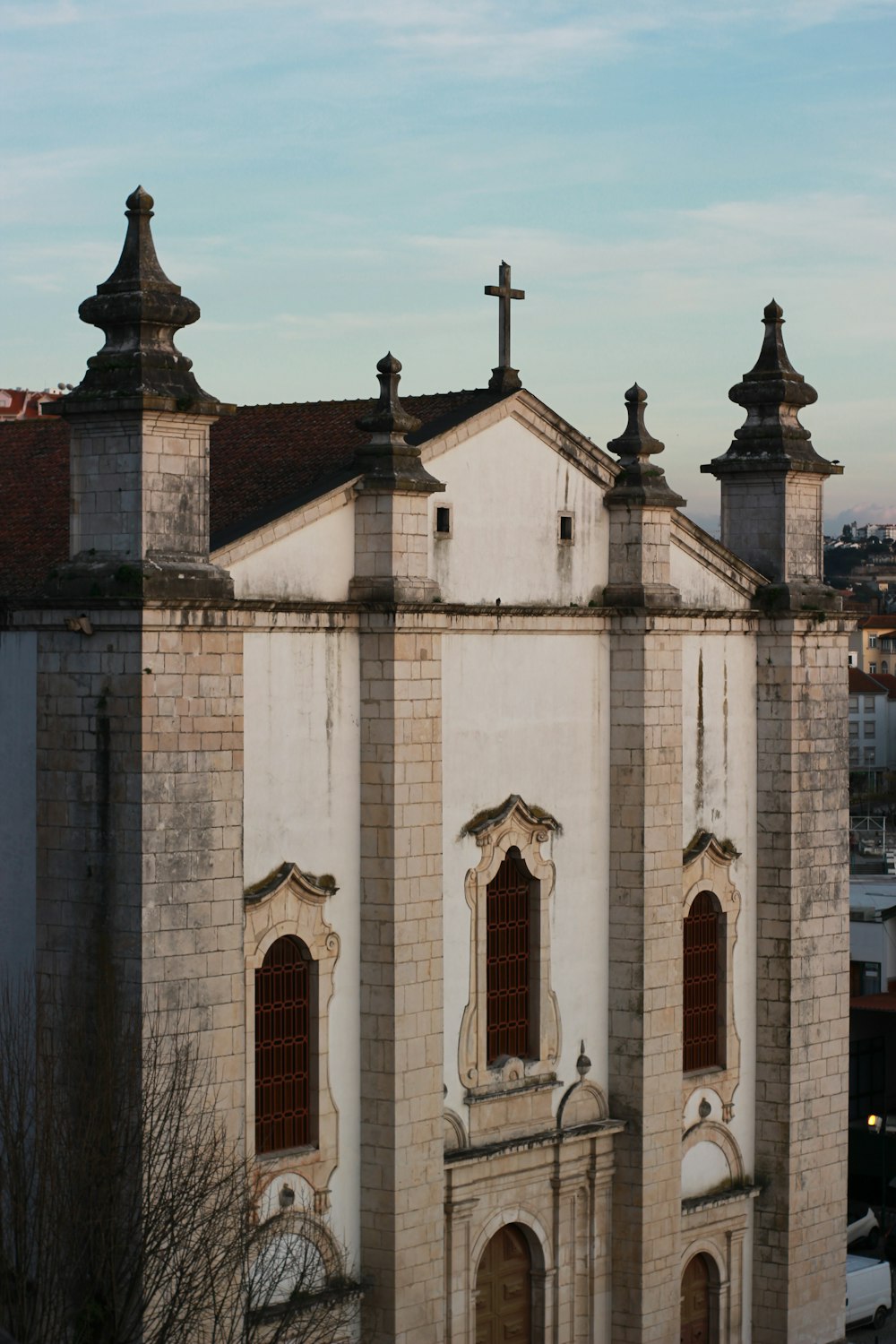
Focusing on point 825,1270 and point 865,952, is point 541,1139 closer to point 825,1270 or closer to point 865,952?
point 825,1270

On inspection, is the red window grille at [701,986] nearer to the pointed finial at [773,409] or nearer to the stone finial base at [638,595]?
the stone finial base at [638,595]

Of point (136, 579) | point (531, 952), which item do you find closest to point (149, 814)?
point (136, 579)

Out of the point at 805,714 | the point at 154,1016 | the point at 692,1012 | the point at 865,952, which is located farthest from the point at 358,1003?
the point at 865,952

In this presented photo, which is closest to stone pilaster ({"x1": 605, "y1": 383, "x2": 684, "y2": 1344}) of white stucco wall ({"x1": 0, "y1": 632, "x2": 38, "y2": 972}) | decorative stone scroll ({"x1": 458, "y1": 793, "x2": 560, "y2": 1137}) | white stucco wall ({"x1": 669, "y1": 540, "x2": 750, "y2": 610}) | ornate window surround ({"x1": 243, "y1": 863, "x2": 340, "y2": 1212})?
white stucco wall ({"x1": 669, "y1": 540, "x2": 750, "y2": 610})

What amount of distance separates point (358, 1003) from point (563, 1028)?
401cm

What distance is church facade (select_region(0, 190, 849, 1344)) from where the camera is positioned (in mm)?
23562

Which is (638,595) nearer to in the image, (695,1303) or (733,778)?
(733,778)

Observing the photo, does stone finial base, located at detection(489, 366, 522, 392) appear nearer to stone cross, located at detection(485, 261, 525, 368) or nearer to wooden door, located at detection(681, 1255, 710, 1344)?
stone cross, located at detection(485, 261, 525, 368)

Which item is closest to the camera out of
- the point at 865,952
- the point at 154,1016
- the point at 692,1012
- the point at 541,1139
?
the point at 154,1016

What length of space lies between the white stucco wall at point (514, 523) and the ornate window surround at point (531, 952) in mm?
2749

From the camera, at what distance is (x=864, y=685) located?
430ft

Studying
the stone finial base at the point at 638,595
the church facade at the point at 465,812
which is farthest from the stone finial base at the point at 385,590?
the stone finial base at the point at 638,595

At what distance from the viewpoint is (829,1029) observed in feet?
108

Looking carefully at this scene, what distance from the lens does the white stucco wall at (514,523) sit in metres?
28.0
